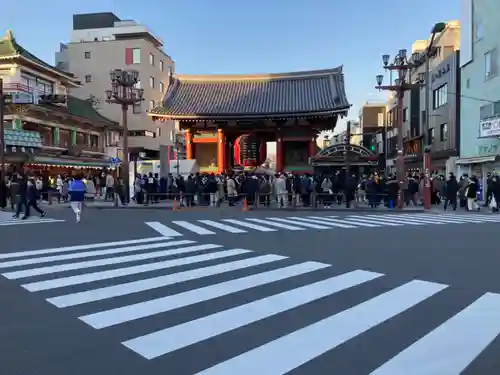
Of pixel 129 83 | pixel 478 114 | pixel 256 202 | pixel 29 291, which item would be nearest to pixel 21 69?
pixel 129 83

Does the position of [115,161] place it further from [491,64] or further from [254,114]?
[491,64]

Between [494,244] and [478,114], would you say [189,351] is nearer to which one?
[494,244]

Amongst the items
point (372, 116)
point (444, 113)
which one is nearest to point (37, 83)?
point (444, 113)

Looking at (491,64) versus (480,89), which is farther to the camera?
(480,89)

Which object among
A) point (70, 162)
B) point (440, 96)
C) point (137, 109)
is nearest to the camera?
point (440, 96)

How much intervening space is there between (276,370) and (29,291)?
4240mm

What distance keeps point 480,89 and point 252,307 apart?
89.6ft

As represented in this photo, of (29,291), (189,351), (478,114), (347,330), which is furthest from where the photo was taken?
(478,114)

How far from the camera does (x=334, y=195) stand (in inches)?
905

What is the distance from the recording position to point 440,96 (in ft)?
123

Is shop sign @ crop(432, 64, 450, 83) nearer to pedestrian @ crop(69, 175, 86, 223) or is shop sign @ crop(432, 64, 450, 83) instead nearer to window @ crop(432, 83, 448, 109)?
window @ crop(432, 83, 448, 109)

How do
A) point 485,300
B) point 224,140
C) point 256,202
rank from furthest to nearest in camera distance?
1. point 224,140
2. point 256,202
3. point 485,300

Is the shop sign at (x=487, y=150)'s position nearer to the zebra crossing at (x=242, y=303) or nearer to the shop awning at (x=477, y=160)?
the shop awning at (x=477, y=160)

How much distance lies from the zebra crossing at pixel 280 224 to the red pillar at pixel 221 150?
13631 millimetres
